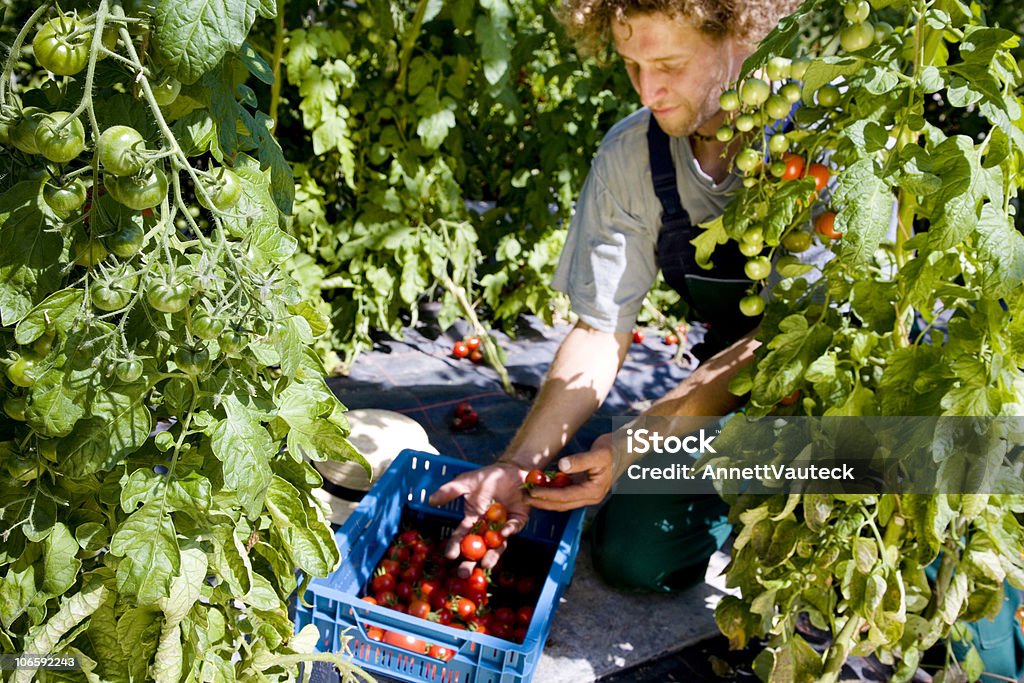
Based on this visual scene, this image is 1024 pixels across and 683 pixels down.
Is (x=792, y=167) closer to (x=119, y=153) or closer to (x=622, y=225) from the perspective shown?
(x=622, y=225)

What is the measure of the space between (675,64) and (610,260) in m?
0.49

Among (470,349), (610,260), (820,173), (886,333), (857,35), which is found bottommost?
(470,349)

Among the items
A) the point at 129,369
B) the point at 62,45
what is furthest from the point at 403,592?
the point at 62,45

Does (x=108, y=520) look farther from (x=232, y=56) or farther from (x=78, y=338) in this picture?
(x=232, y=56)

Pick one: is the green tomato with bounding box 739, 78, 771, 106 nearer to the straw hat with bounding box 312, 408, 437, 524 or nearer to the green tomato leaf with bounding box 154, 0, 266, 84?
the green tomato leaf with bounding box 154, 0, 266, 84

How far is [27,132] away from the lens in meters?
0.82

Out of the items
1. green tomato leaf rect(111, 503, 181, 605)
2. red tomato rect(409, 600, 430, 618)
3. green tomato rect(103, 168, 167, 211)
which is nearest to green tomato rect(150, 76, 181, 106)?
green tomato rect(103, 168, 167, 211)

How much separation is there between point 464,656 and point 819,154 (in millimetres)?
1078

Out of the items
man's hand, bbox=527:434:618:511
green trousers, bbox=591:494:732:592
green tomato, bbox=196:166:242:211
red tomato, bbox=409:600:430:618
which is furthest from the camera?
green trousers, bbox=591:494:732:592

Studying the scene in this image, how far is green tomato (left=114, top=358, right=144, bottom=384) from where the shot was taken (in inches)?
33.7

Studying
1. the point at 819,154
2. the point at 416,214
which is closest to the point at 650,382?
Result: the point at 416,214

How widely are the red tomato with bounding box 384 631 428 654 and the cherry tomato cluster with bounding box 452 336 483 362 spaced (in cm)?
176

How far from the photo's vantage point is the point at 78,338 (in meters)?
0.89

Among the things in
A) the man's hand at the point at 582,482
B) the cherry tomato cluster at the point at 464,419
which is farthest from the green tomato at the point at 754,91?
the cherry tomato cluster at the point at 464,419
